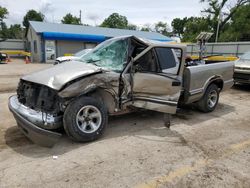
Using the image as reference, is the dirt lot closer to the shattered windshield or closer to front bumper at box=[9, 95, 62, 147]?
front bumper at box=[9, 95, 62, 147]

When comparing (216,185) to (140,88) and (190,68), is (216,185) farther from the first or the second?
(190,68)

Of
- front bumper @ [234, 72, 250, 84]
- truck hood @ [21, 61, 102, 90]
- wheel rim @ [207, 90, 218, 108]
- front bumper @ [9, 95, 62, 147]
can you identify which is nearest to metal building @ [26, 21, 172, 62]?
front bumper @ [234, 72, 250, 84]

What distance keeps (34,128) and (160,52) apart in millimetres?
3093

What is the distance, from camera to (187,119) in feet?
19.4

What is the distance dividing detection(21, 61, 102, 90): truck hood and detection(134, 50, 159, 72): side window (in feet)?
2.91

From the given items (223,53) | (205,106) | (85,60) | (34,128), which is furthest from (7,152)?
(223,53)

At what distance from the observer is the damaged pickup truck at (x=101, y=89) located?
3.86 metres

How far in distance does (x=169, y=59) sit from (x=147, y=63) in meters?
0.72

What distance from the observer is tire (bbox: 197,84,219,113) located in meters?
6.32

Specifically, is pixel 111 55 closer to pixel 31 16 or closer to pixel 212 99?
pixel 212 99

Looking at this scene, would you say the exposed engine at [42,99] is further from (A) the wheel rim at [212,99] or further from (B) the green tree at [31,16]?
(B) the green tree at [31,16]

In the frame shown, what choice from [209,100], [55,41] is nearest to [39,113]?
[209,100]

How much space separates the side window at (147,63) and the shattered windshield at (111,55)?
1.01 feet

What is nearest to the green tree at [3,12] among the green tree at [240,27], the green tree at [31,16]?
the green tree at [31,16]
